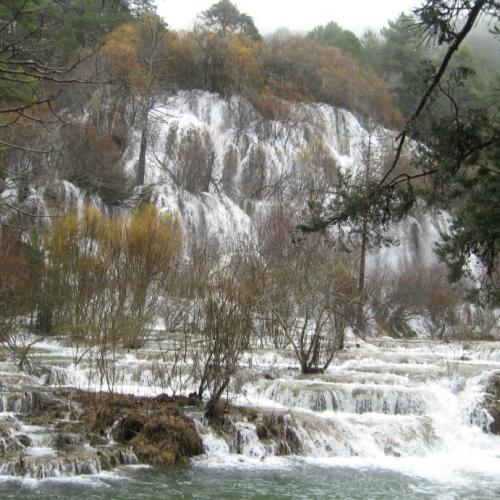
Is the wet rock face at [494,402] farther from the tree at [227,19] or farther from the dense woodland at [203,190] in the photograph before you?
the tree at [227,19]

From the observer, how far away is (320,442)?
10188 millimetres

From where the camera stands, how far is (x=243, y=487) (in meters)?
8.26

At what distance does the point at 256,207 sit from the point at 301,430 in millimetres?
19754

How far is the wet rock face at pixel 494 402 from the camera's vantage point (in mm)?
11820

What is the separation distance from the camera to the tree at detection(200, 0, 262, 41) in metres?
51.8

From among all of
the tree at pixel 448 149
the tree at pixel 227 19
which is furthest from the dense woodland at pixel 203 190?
the tree at pixel 227 19

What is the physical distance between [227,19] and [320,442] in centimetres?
4690

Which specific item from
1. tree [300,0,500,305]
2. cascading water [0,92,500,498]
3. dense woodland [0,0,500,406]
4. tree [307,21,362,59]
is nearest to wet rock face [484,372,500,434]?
cascading water [0,92,500,498]

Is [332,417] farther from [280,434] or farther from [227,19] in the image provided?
[227,19]

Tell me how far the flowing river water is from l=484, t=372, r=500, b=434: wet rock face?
0.12 meters

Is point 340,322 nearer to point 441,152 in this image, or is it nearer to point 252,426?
point 252,426

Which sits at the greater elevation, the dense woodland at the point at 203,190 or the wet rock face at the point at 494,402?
the dense woodland at the point at 203,190

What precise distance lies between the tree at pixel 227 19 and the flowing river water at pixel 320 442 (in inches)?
1637

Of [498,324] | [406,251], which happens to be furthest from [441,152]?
[406,251]
